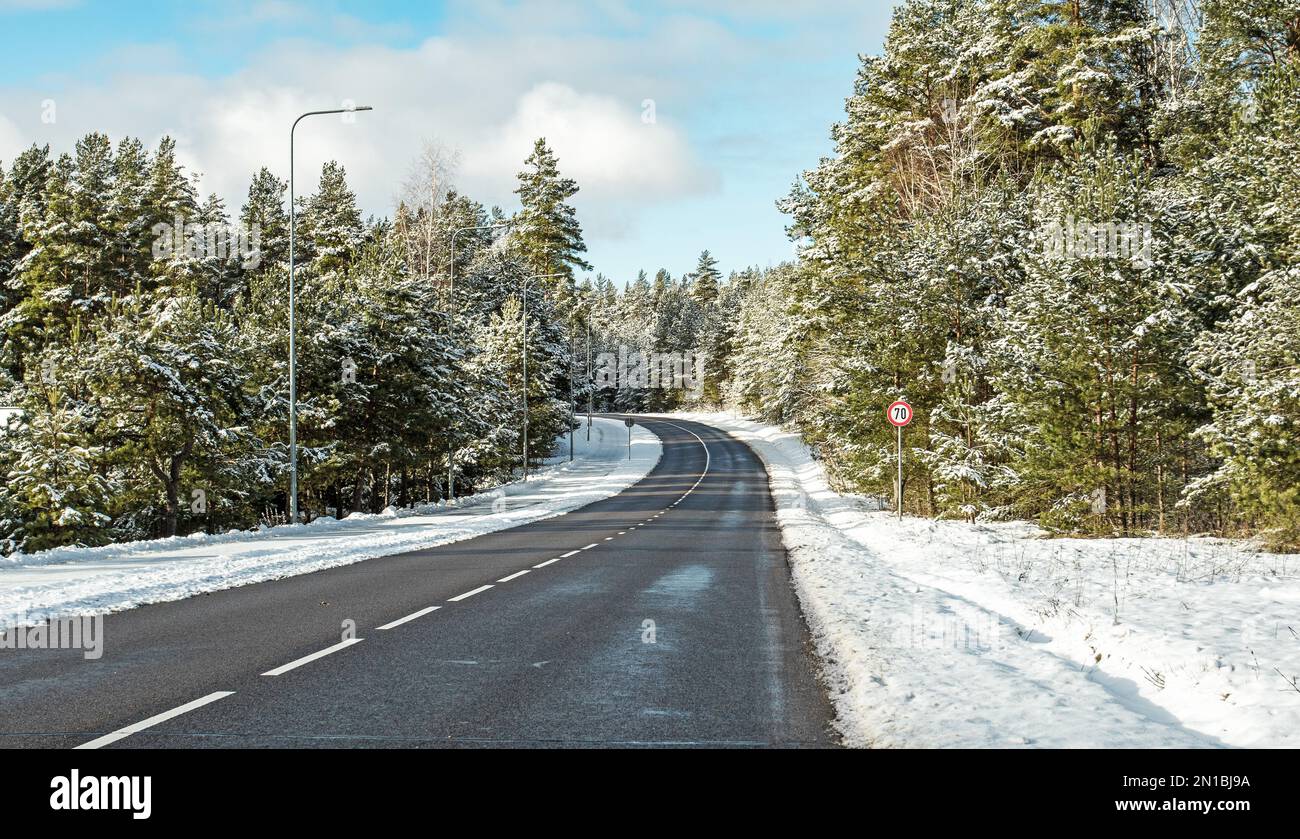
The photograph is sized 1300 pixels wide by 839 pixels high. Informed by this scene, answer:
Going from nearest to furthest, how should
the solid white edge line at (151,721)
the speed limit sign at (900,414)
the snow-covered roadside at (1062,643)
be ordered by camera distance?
the solid white edge line at (151,721)
the snow-covered roadside at (1062,643)
the speed limit sign at (900,414)

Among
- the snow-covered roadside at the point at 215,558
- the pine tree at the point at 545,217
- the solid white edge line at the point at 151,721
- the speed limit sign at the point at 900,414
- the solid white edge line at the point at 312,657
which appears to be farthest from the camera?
the pine tree at the point at 545,217

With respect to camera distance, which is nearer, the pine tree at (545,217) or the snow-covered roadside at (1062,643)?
the snow-covered roadside at (1062,643)

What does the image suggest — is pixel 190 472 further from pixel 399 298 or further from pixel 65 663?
pixel 65 663

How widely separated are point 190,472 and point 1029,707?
26403mm

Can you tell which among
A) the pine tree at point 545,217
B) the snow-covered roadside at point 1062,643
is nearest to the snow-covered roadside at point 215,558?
the snow-covered roadside at point 1062,643

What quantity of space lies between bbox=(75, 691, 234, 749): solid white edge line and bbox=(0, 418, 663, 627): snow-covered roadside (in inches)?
190

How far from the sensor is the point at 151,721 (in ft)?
18.1

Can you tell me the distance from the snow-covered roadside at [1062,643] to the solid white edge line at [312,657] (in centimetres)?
432

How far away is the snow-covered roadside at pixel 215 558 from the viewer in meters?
11.1

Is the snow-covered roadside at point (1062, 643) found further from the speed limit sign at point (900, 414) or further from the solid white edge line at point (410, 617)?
the speed limit sign at point (900, 414)

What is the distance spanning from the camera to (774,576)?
14180 mm

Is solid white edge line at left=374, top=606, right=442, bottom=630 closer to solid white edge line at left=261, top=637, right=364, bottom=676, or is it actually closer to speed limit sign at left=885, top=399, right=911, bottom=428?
solid white edge line at left=261, top=637, right=364, bottom=676

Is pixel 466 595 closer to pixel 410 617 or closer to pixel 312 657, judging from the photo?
Answer: pixel 410 617
